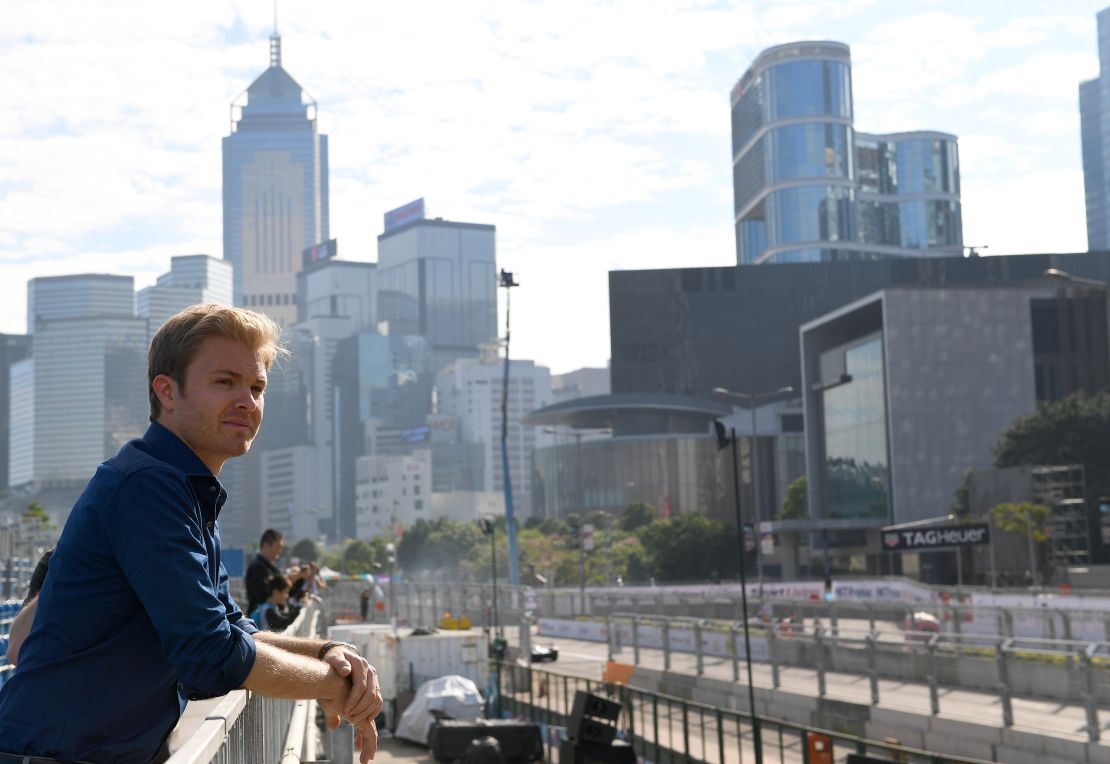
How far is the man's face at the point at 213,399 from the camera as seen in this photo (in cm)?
318

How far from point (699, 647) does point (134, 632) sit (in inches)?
1162

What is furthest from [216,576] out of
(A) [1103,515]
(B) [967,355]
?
(B) [967,355]

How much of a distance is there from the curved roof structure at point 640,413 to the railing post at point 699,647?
115112mm

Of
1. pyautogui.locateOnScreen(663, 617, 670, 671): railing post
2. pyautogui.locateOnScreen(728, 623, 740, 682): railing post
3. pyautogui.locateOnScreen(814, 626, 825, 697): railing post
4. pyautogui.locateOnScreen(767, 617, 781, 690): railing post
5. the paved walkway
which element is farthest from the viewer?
pyautogui.locateOnScreen(663, 617, 670, 671): railing post

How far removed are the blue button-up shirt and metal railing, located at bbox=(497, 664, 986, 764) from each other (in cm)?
927

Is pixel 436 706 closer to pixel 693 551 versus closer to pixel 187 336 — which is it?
pixel 187 336

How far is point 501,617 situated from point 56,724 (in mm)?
51935

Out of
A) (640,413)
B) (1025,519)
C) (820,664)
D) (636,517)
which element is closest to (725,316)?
(640,413)

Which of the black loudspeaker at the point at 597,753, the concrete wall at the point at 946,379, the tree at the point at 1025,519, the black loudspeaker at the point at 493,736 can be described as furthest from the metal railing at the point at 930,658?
the concrete wall at the point at 946,379

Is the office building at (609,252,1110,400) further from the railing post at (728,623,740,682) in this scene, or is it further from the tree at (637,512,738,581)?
the railing post at (728,623,740,682)

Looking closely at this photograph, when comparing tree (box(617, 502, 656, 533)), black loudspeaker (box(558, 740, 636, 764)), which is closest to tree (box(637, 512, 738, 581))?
tree (box(617, 502, 656, 533))

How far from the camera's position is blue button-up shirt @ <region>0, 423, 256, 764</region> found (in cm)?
281

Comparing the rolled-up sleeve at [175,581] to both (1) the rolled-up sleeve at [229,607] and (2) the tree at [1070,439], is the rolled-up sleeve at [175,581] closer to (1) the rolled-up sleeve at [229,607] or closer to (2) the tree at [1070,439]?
(1) the rolled-up sleeve at [229,607]

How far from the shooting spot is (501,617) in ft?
177
